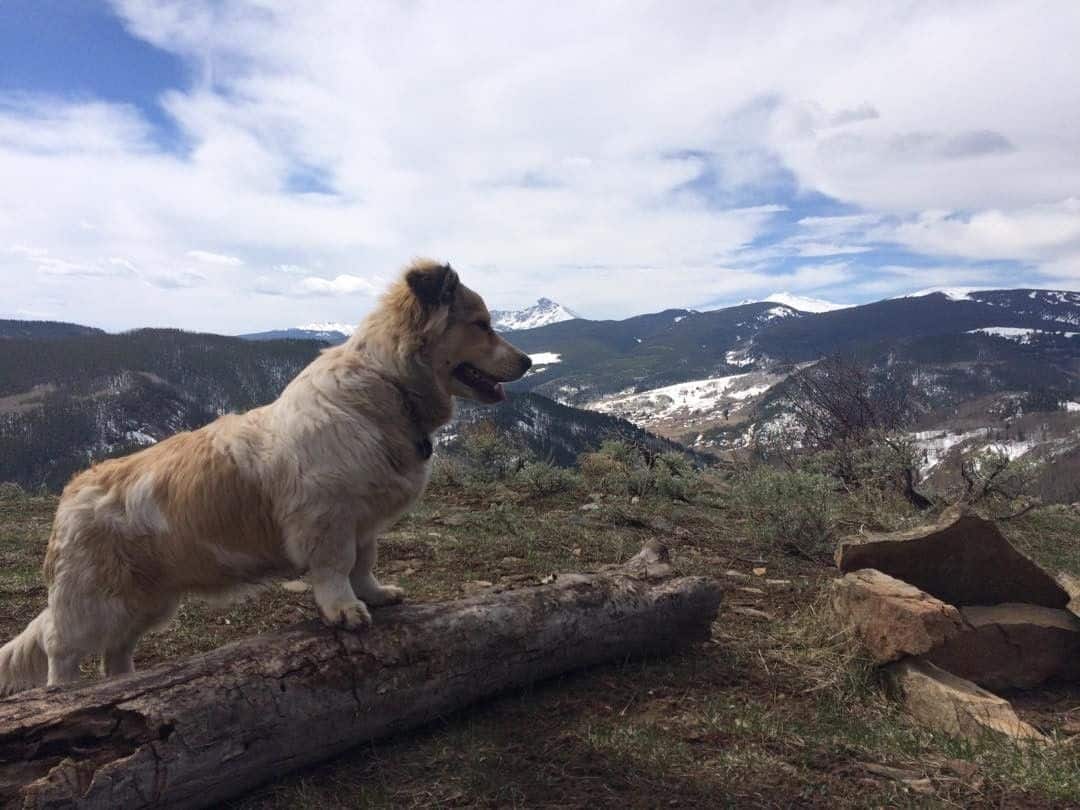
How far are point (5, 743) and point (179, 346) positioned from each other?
221 meters

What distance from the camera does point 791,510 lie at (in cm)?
977

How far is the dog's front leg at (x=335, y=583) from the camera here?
166 inches

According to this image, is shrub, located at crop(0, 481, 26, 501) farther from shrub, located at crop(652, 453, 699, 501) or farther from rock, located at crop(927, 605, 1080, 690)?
rock, located at crop(927, 605, 1080, 690)

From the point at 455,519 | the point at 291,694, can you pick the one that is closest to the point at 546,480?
the point at 455,519

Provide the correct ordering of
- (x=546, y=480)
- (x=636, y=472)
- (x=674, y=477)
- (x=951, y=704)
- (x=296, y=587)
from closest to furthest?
(x=951, y=704)
(x=296, y=587)
(x=546, y=480)
(x=636, y=472)
(x=674, y=477)

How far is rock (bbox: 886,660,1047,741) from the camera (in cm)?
435

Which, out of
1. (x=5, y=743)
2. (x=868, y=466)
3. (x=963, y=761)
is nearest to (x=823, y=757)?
(x=963, y=761)

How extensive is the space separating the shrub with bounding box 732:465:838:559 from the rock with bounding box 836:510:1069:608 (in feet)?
10.3

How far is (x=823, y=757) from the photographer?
12.8 ft

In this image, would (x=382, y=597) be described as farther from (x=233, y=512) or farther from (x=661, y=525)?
(x=661, y=525)

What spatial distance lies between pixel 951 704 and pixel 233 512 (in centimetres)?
499

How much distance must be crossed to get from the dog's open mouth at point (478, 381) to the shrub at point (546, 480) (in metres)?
8.27

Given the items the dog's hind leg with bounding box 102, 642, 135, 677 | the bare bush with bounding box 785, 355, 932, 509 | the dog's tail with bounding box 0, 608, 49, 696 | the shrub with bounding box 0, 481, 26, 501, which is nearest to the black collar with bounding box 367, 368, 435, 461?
the dog's hind leg with bounding box 102, 642, 135, 677

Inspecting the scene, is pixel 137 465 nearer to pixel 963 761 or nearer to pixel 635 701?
pixel 635 701
